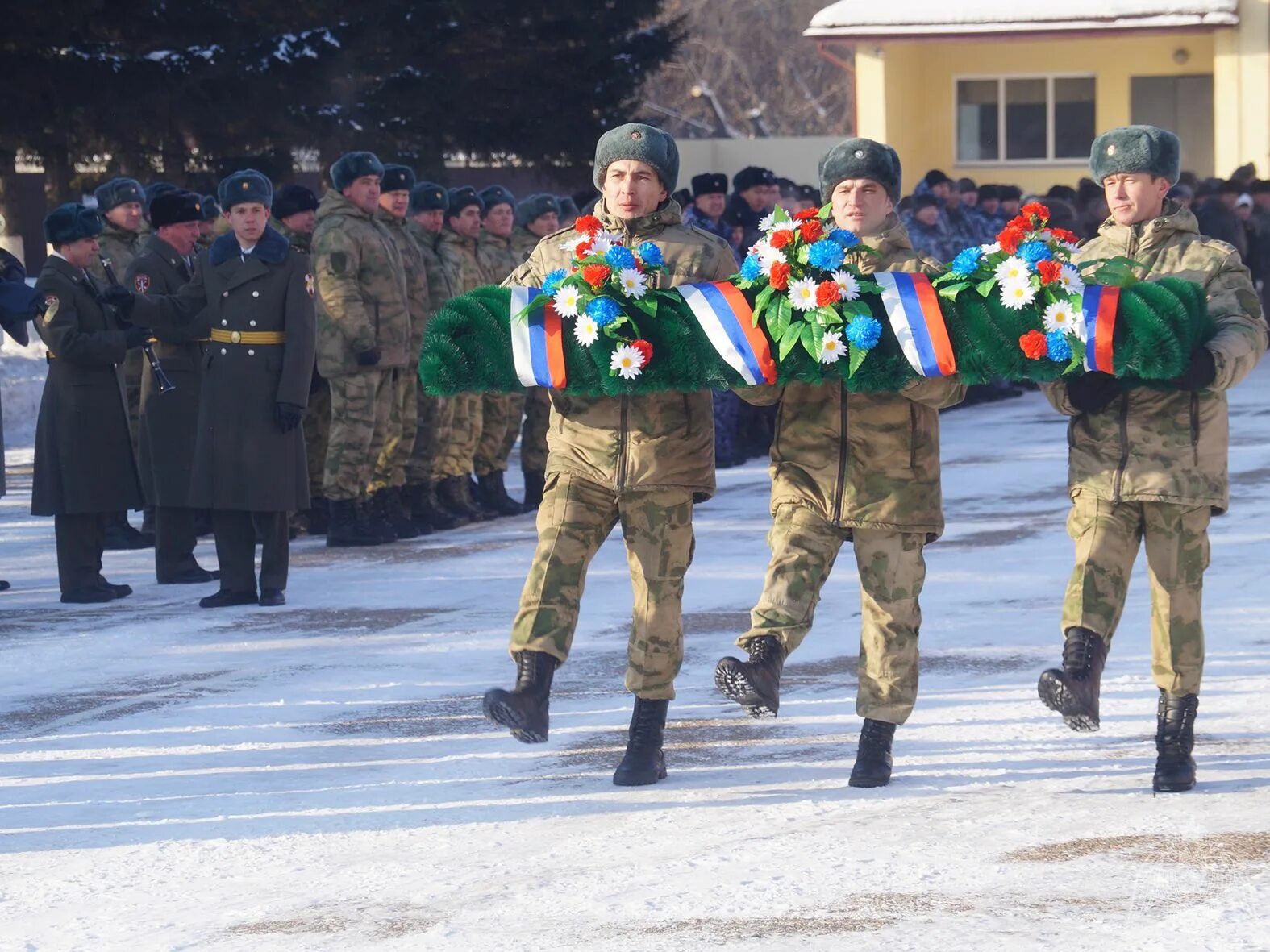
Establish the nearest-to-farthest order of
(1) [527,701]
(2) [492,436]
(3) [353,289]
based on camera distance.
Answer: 1. (1) [527,701]
2. (3) [353,289]
3. (2) [492,436]

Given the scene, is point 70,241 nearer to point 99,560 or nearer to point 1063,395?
point 99,560

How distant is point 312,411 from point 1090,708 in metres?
6.90

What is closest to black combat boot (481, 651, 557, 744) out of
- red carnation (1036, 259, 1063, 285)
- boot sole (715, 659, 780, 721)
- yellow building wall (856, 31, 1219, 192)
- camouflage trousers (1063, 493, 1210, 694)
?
boot sole (715, 659, 780, 721)

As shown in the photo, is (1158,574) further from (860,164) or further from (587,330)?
(587,330)

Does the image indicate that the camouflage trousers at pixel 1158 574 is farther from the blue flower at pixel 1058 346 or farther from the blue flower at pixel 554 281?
the blue flower at pixel 554 281

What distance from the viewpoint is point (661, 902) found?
506 centimetres

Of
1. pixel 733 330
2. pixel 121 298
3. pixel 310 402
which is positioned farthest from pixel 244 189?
pixel 733 330

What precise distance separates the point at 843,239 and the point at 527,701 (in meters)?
1.55

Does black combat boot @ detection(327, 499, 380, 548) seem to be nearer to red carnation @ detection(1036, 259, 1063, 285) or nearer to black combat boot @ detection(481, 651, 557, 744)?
black combat boot @ detection(481, 651, 557, 744)

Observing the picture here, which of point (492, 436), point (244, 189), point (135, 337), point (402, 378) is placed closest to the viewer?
point (244, 189)

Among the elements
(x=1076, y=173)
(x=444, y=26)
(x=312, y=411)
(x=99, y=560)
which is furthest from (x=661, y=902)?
(x=1076, y=173)

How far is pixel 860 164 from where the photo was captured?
6051 mm

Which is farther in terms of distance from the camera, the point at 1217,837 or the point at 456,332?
the point at 456,332

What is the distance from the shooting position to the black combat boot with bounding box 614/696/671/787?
6184mm
